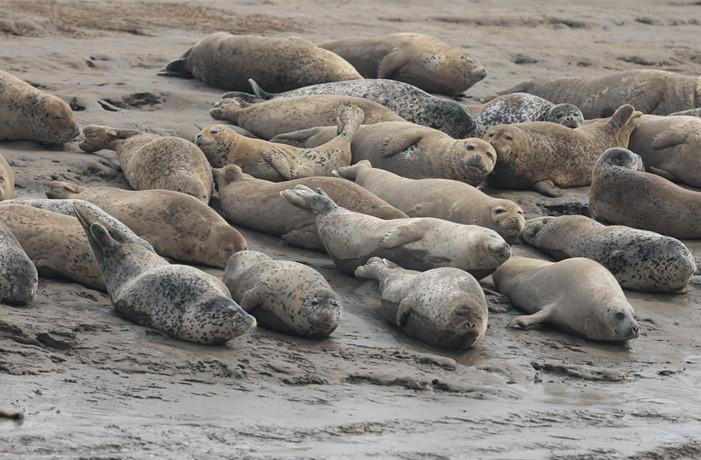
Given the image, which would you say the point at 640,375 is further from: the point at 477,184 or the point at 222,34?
the point at 222,34

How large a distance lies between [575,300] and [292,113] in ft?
12.8

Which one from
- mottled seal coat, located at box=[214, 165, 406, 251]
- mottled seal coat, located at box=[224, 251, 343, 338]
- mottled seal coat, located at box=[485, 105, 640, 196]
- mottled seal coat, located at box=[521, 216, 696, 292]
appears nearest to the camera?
mottled seal coat, located at box=[224, 251, 343, 338]

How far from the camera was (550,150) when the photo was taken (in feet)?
34.7

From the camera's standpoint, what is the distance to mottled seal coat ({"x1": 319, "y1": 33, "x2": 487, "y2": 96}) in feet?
42.1

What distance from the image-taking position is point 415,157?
9.98 metres

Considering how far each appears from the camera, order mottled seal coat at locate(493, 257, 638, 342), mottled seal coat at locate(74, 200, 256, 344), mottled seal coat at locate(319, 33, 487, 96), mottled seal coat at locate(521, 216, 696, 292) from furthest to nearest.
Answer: mottled seal coat at locate(319, 33, 487, 96) < mottled seal coat at locate(521, 216, 696, 292) < mottled seal coat at locate(493, 257, 638, 342) < mottled seal coat at locate(74, 200, 256, 344)

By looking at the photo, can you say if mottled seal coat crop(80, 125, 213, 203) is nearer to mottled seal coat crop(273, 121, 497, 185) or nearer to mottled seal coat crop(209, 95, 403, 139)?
mottled seal coat crop(273, 121, 497, 185)

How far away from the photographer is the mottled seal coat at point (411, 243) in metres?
7.80

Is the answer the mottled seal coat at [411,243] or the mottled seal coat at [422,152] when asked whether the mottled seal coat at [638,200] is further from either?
the mottled seal coat at [411,243]

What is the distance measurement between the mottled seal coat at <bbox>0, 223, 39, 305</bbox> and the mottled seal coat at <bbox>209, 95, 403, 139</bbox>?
13.8 feet

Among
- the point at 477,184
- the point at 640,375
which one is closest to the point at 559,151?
the point at 477,184

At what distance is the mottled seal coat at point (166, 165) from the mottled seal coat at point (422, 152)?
4.30ft

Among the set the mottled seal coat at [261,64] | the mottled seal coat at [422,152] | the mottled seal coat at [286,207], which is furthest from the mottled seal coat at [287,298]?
the mottled seal coat at [261,64]

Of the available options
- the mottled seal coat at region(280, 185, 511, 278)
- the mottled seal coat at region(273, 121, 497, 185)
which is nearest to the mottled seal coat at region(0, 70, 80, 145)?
the mottled seal coat at region(273, 121, 497, 185)
